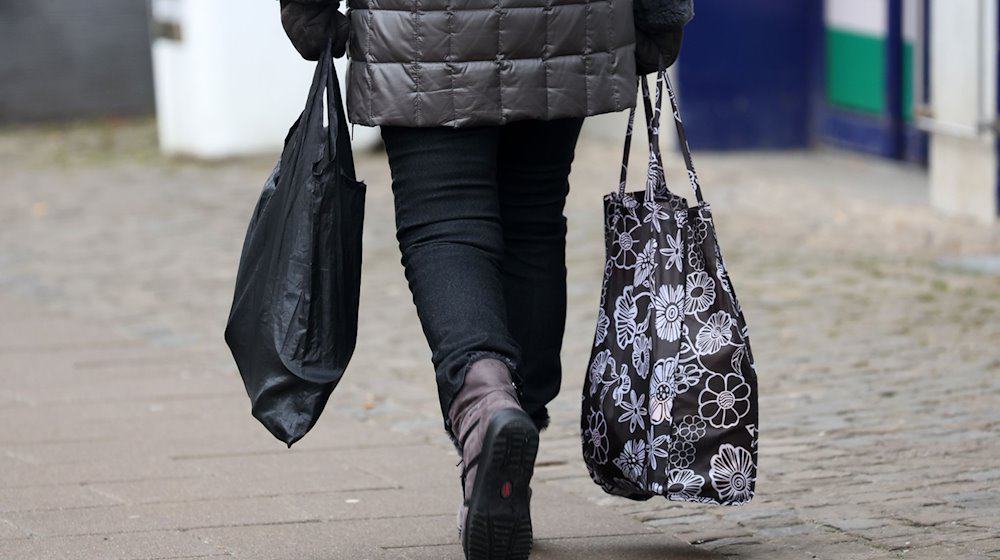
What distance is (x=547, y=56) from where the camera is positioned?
9.12ft

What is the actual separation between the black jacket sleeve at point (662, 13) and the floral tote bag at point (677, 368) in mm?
131

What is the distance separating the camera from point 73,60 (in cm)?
1345

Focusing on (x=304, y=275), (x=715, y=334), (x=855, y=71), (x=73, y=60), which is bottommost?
(x=73, y=60)

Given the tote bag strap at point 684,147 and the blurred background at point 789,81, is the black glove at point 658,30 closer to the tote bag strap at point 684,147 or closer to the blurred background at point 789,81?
the tote bag strap at point 684,147

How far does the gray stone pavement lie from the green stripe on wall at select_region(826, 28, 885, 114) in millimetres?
1075

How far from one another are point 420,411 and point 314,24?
1910 mm

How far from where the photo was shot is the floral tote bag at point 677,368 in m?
2.90

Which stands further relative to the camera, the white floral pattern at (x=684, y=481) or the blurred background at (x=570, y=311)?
the blurred background at (x=570, y=311)

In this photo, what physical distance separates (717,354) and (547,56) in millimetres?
612

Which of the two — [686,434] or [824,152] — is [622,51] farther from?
[824,152]

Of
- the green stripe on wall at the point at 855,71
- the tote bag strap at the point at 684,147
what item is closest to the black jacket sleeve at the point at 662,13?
the tote bag strap at the point at 684,147

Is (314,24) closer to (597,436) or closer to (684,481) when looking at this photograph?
(597,436)

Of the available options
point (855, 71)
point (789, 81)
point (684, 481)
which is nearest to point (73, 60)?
point (789, 81)

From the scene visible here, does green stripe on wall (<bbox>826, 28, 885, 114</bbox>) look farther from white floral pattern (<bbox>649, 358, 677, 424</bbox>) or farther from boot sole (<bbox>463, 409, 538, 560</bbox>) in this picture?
boot sole (<bbox>463, 409, 538, 560</bbox>)
